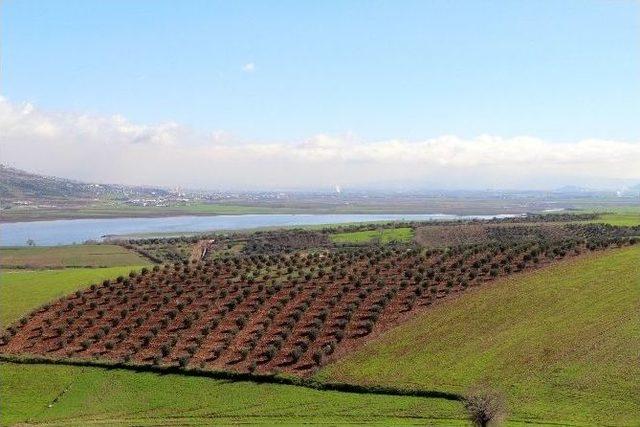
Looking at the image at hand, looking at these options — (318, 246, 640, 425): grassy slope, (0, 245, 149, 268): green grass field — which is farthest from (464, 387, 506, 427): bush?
(0, 245, 149, 268): green grass field

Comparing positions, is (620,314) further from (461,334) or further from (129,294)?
(129,294)

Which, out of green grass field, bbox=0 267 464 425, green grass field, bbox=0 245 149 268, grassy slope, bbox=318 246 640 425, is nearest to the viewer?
grassy slope, bbox=318 246 640 425

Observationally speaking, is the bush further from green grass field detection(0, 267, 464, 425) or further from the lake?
the lake

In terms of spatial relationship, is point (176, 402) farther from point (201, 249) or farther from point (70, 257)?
point (70, 257)

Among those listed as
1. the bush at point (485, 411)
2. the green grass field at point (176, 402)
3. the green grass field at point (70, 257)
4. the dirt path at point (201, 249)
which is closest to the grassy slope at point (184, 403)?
the green grass field at point (176, 402)

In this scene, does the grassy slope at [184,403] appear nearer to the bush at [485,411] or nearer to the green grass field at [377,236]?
the bush at [485,411]

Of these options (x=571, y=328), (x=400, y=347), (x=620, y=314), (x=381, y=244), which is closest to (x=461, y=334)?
(x=400, y=347)

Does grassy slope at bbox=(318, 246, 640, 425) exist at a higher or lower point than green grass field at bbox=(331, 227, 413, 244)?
lower
